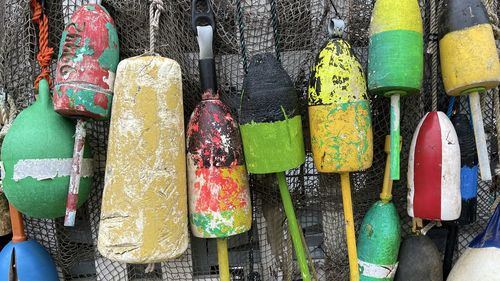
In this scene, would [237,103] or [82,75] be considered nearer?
[82,75]

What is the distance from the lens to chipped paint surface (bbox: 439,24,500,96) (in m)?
0.80

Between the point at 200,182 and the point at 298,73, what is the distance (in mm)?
393

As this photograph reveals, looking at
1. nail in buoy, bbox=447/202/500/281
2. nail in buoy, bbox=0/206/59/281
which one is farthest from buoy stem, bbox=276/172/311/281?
nail in buoy, bbox=0/206/59/281

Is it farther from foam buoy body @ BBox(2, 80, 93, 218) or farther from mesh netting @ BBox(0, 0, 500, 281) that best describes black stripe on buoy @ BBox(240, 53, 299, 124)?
foam buoy body @ BBox(2, 80, 93, 218)

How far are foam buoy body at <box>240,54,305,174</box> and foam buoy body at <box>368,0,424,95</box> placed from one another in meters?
0.20

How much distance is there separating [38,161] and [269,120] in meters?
0.53

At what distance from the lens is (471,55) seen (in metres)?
0.81

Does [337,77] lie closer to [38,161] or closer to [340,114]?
[340,114]

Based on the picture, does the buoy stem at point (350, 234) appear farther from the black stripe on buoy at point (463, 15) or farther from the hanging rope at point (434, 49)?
the black stripe on buoy at point (463, 15)

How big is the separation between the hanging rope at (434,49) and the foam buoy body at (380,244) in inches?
11.5

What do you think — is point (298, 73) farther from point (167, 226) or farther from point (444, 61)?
point (167, 226)

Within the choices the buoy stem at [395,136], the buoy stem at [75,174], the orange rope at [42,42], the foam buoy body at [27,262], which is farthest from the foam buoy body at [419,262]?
the orange rope at [42,42]

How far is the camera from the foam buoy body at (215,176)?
0.84m

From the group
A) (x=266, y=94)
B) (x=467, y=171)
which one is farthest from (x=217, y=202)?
(x=467, y=171)
